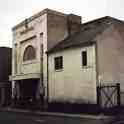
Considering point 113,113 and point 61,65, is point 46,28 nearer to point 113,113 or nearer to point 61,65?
point 61,65

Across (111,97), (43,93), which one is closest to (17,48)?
(43,93)

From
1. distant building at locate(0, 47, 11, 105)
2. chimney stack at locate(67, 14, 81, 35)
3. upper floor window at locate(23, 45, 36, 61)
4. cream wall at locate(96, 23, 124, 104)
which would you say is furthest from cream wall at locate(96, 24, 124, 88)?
distant building at locate(0, 47, 11, 105)

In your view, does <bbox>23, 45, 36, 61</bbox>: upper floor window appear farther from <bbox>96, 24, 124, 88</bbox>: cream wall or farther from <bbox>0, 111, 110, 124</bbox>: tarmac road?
<bbox>0, 111, 110, 124</bbox>: tarmac road

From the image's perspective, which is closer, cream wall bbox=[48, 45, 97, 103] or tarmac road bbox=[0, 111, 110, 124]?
tarmac road bbox=[0, 111, 110, 124]

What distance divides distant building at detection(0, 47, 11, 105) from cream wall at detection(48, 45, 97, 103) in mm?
11207

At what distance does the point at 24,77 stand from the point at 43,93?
3.40 meters

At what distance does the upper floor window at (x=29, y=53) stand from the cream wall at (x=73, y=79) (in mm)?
3694

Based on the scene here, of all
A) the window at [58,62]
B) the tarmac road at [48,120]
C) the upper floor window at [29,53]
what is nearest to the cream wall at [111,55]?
the tarmac road at [48,120]

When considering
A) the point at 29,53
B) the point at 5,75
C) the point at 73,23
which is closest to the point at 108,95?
the point at 73,23

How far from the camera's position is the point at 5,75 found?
39969 mm

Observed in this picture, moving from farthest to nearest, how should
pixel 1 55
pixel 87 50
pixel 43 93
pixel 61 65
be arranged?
pixel 1 55 < pixel 43 93 < pixel 61 65 < pixel 87 50

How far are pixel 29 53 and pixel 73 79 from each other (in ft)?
30.0

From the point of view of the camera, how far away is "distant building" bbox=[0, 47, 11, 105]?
37.2 metres

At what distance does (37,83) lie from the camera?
30.5m
